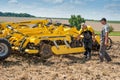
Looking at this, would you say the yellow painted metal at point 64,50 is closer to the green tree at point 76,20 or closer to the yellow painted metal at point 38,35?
the yellow painted metal at point 38,35

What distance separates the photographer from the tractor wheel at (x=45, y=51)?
11.1 m

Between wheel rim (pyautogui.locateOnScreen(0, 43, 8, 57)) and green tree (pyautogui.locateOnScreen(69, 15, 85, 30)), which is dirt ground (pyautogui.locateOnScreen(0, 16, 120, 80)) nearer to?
wheel rim (pyautogui.locateOnScreen(0, 43, 8, 57))

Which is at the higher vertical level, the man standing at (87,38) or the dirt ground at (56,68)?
the man standing at (87,38)

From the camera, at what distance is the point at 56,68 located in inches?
386

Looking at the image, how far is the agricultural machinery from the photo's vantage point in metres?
11.0

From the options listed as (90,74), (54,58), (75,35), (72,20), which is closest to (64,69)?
(90,74)

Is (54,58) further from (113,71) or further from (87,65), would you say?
(113,71)

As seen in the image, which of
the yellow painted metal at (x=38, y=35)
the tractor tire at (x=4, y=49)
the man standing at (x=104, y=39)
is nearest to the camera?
the tractor tire at (x=4, y=49)

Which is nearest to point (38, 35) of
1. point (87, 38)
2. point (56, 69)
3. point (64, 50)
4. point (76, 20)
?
point (64, 50)

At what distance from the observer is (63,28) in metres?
12.7

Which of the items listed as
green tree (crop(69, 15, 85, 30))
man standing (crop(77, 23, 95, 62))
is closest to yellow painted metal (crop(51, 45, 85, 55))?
man standing (crop(77, 23, 95, 62))

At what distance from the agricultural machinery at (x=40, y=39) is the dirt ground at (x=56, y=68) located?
35 centimetres

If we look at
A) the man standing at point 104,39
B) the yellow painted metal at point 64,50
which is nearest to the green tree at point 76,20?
the yellow painted metal at point 64,50

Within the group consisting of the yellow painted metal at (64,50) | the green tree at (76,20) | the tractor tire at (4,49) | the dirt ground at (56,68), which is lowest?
the green tree at (76,20)
